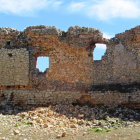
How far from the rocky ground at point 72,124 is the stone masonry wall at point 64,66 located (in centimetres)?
85

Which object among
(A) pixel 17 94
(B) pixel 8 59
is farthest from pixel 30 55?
(A) pixel 17 94

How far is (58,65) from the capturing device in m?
12.0

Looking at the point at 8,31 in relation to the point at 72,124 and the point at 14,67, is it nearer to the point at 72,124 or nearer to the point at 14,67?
the point at 14,67

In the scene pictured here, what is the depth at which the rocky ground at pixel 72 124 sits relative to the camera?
711 centimetres

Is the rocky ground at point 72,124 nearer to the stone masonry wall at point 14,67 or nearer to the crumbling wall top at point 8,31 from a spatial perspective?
the stone masonry wall at point 14,67

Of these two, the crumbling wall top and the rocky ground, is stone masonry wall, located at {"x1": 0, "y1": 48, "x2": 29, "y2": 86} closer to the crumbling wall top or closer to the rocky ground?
the crumbling wall top

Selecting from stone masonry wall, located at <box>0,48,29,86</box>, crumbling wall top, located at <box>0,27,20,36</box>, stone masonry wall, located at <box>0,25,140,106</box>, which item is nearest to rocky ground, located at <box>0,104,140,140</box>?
stone masonry wall, located at <box>0,25,140,106</box>

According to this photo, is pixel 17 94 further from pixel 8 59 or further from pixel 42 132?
pixel 42 132

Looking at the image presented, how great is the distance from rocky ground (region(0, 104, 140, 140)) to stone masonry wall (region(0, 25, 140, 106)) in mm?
850

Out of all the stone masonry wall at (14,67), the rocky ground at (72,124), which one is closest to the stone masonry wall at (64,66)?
the stone masonry wall at (14,67)

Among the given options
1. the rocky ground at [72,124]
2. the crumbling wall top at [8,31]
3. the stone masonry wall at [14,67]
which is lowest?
the rocky ground at [72,124]

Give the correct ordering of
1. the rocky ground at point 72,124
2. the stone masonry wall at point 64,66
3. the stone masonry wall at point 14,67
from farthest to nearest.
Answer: the stone masonry wall at point 14,67 → the stone masonry wall at point 64,66 → the rocky ground at point 72,124

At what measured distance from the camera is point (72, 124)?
8.52 m

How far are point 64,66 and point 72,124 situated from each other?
13.0 feet
